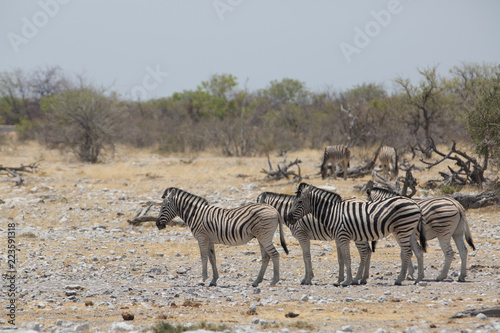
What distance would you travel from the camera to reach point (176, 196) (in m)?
10.1

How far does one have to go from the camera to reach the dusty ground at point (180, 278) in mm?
6566

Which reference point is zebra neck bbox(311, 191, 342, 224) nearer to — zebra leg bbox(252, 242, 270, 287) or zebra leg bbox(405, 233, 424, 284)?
zebra leg bbox(252, 242, 270, 287)

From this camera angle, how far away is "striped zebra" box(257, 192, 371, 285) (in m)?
9.41

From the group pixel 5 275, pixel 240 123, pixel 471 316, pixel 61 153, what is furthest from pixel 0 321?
pixel 240 123

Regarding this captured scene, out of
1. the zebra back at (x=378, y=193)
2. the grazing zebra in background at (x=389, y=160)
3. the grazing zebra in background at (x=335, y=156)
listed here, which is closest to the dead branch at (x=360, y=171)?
the grazing zebra in background at (x=335, y=156)

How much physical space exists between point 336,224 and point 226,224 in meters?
1.94

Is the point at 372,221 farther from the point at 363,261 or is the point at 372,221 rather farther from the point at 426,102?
the point at 426,102

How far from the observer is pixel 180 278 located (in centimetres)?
1002

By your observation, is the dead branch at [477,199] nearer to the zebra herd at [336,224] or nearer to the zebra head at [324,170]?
the zebra herd at [336,224]

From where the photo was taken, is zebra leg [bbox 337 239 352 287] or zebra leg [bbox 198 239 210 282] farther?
zebra leg [bbox 198 239 210 282]

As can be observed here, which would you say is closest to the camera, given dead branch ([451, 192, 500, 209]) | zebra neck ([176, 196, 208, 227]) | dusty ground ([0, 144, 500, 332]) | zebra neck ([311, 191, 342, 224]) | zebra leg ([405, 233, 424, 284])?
dusty ground ([0, 144, 500, 332])

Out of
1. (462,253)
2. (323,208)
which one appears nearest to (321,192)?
(323,208)

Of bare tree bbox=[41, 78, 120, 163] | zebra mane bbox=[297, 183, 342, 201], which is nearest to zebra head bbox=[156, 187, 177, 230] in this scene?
zebra mane bbox=[297, 183, 342, 201]

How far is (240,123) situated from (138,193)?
56.1 feet
